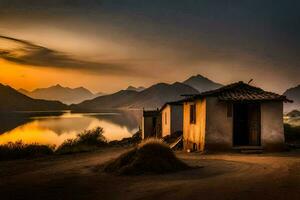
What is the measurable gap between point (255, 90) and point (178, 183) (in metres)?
12.7

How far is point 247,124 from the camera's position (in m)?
22.3

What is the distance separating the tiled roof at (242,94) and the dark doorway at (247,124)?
71cm

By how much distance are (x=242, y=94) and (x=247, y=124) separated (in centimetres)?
220

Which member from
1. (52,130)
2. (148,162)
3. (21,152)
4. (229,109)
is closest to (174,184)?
(148,162)

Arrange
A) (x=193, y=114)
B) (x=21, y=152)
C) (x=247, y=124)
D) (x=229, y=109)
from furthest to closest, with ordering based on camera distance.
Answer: (x=21, y=152), (x=193, y=114), (x=247, y=124), (x=229, y=109)

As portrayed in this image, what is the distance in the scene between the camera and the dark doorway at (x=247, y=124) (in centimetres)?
2102

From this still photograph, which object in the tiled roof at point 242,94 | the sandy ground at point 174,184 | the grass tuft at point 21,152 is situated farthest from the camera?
the grass tuft at point 21,152

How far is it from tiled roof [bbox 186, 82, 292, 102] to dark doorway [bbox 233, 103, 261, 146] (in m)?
0.71

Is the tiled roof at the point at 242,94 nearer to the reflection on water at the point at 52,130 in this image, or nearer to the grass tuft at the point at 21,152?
the grass tuft at the point at 21,152

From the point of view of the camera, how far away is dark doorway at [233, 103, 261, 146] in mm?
21017

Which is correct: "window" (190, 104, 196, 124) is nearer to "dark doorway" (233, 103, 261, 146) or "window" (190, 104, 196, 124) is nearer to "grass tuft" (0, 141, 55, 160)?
"dark doorway" (233, 103, 261, 146)

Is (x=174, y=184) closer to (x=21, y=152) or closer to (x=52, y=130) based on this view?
(x=21, y=152)

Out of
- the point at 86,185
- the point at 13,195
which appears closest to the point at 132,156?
the point at 86,185

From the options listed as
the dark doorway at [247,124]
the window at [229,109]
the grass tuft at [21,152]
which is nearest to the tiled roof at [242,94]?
the window at [229,109]
